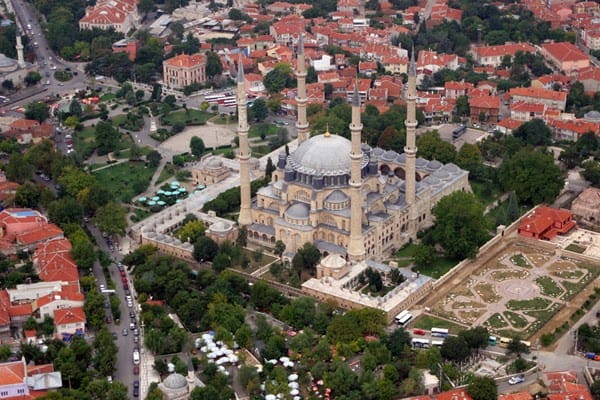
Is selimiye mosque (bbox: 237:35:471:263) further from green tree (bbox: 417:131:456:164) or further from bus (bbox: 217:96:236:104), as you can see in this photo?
bus (bbox: 217:96:236:104)

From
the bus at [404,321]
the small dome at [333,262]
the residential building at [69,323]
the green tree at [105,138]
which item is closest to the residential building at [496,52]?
the green tree at [105,138]

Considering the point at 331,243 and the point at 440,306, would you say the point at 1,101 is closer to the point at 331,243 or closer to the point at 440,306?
the point at 331,243

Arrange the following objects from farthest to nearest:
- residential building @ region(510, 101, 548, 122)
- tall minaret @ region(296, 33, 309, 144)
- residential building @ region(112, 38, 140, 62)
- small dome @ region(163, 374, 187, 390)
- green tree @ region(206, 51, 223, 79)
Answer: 1. residential building @ region(112, 38, 140, 62)
2. green tree @ region(206, 51, 223, 79)
3. residential building @ region(510, 101, 548, 122)
4. tall minaret @ region(296, 33, 309, 144)
5. small dome @ region(163, 374, 187, 390)

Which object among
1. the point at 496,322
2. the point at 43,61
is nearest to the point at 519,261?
the point at 496,322

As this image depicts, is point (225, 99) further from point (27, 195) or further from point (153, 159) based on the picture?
point (27, 195)

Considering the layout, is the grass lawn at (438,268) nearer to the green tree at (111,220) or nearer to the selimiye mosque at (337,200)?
the selimiye mosque at (337,200)

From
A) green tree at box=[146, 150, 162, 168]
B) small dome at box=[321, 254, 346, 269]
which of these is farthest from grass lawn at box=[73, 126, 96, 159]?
small dome at box=[321, 254, 346, 269]
